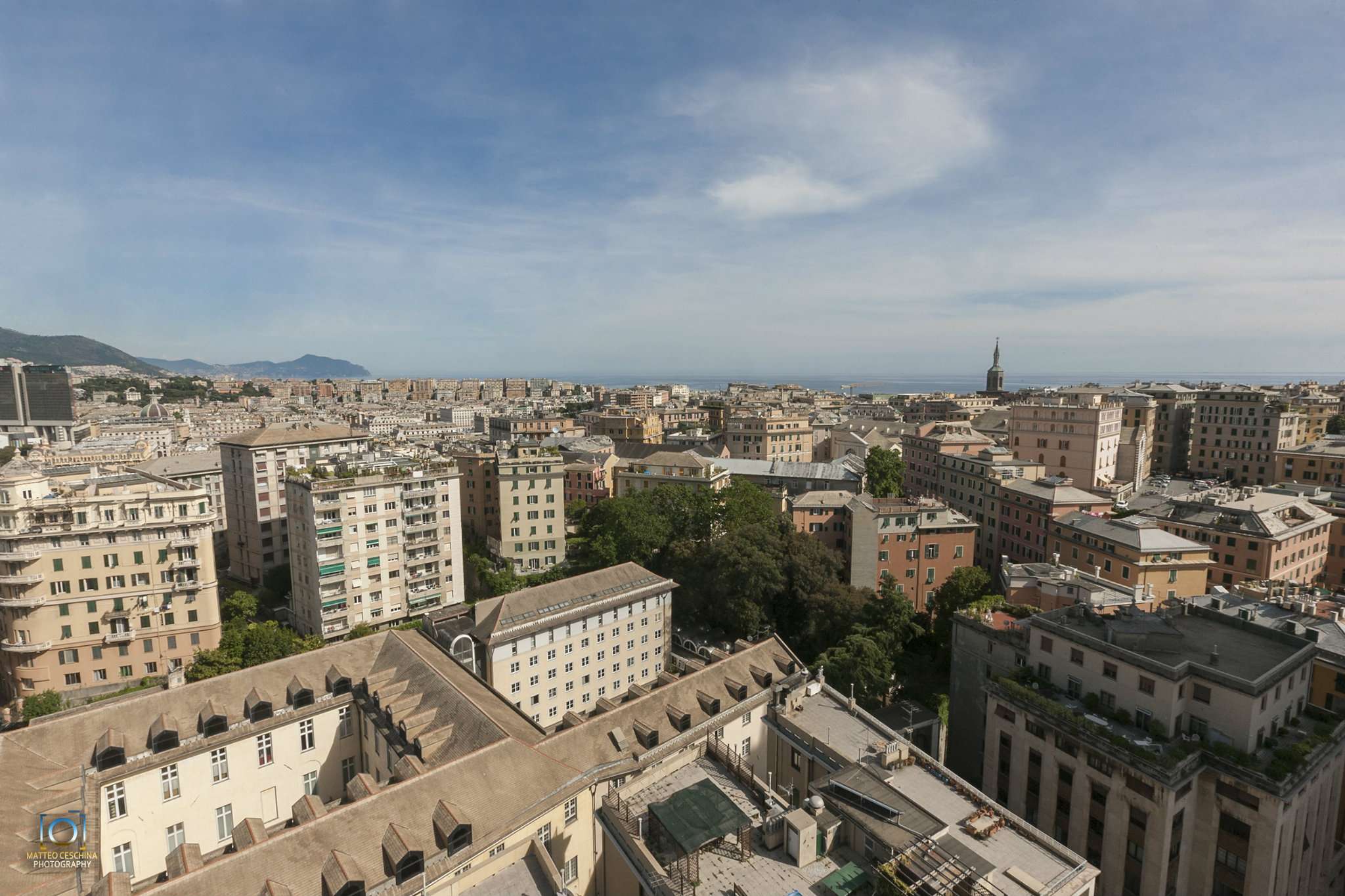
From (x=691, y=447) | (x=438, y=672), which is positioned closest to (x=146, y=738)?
(x=438, y=672)

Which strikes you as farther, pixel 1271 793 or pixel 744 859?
pixel 1271 793

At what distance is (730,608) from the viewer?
5500cm

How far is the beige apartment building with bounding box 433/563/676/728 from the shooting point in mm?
43625

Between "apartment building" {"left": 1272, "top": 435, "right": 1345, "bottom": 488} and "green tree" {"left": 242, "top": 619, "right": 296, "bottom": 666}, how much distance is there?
11012 cm

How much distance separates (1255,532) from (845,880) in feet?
194

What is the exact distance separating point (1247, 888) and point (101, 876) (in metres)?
43.1

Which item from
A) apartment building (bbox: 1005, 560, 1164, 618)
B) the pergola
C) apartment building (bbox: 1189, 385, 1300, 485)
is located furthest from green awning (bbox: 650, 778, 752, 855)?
apartment building (bbox: 1189, 385, 1300, 485)

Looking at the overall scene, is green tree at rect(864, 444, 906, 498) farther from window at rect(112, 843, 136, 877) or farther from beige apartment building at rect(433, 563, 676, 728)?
window at rect(112, 843, 136, 877)

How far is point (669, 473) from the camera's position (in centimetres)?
8162

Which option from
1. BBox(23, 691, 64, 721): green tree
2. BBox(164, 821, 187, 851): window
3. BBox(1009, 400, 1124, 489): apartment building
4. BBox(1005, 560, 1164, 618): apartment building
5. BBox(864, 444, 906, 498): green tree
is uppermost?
BBox(1009, 400, 1124, 489): apartment building

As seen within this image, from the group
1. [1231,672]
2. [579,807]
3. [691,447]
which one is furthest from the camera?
[691,447]

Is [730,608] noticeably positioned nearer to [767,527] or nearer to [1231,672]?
[767,527]

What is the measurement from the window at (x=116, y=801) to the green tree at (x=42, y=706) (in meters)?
25.5

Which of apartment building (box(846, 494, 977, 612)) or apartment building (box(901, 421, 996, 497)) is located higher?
apartment building (box(901, 421, 996, 497))
